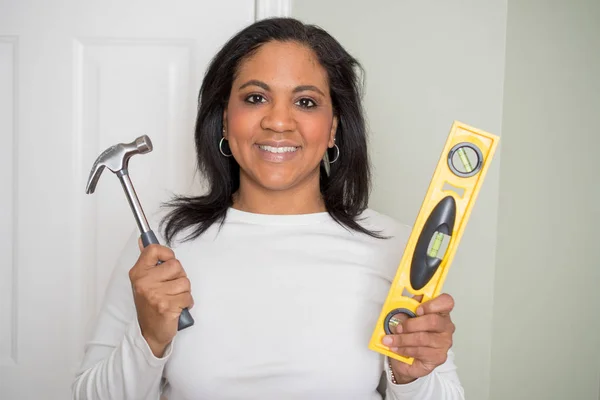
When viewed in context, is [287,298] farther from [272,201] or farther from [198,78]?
[198,78]

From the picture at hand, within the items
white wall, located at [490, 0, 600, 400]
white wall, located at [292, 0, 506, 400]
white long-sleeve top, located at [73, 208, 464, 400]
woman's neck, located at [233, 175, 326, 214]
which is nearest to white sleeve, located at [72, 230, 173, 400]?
white long-sleeve top, located at [73, 208, 464, 400]

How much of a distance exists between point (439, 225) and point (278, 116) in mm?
410

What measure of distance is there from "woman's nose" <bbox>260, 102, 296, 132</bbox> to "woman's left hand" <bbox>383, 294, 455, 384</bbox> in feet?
1.50

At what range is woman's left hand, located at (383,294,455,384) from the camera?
102 centimetres

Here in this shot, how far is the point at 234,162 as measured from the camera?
1.46 meters

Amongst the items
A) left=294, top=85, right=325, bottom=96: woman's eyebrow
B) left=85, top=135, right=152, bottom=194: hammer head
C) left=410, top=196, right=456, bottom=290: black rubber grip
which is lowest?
left=410, top=196, right=456, bottom=290: black rubber grip

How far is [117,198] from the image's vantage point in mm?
1811

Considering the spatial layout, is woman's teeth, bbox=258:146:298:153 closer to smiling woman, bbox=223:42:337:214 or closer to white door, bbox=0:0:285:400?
smiling woman, bbox=223:42:337:214

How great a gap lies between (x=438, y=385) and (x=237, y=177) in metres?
0.68

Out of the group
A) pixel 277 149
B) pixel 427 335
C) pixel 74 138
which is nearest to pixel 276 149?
pixel 277 149

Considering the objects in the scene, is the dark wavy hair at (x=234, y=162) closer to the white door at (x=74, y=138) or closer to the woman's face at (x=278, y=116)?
the woman's face at (x=278, y=116)

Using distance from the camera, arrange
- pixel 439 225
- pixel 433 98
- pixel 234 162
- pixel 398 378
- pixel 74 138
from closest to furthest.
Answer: pixel 439 225, pixel 398 378, pixel 234 162, pixel 433 98, pixel 74 138

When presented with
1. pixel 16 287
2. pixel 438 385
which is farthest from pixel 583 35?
pixel 16 287

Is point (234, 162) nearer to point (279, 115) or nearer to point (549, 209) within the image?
point (279, 115)
